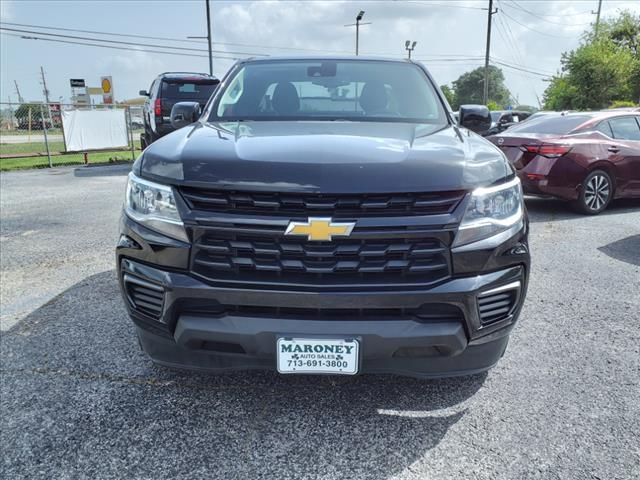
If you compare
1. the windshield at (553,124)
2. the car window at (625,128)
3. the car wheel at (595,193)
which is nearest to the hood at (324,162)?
the car wheel at (595,193)

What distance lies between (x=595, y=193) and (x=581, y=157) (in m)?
0.62

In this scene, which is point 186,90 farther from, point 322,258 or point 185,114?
point 322,258

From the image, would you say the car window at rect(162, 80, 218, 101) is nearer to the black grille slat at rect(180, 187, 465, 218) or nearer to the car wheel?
the car wheel

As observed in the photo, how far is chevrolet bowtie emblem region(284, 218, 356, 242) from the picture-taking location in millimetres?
2012

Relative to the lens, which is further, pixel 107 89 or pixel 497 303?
pixel 107 89

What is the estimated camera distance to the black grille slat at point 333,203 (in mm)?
2031

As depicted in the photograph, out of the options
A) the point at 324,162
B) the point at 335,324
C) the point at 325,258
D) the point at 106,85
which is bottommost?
the point at 335,324

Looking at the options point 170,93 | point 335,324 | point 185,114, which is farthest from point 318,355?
point 170,93

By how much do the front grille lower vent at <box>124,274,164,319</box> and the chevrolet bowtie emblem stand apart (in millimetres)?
623

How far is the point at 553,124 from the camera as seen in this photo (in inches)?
298

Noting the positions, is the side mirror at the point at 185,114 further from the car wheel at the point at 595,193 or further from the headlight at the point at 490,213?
the car wheel at the point at 595,193

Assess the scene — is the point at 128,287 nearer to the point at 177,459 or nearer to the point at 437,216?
the point at 177,459

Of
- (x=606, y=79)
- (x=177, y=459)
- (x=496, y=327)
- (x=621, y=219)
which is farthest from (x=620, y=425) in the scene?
(x=606, y=79)

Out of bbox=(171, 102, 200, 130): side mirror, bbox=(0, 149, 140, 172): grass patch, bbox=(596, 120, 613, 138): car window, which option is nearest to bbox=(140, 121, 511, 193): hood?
bbox=(171, 102, 200, 130): side mirror
